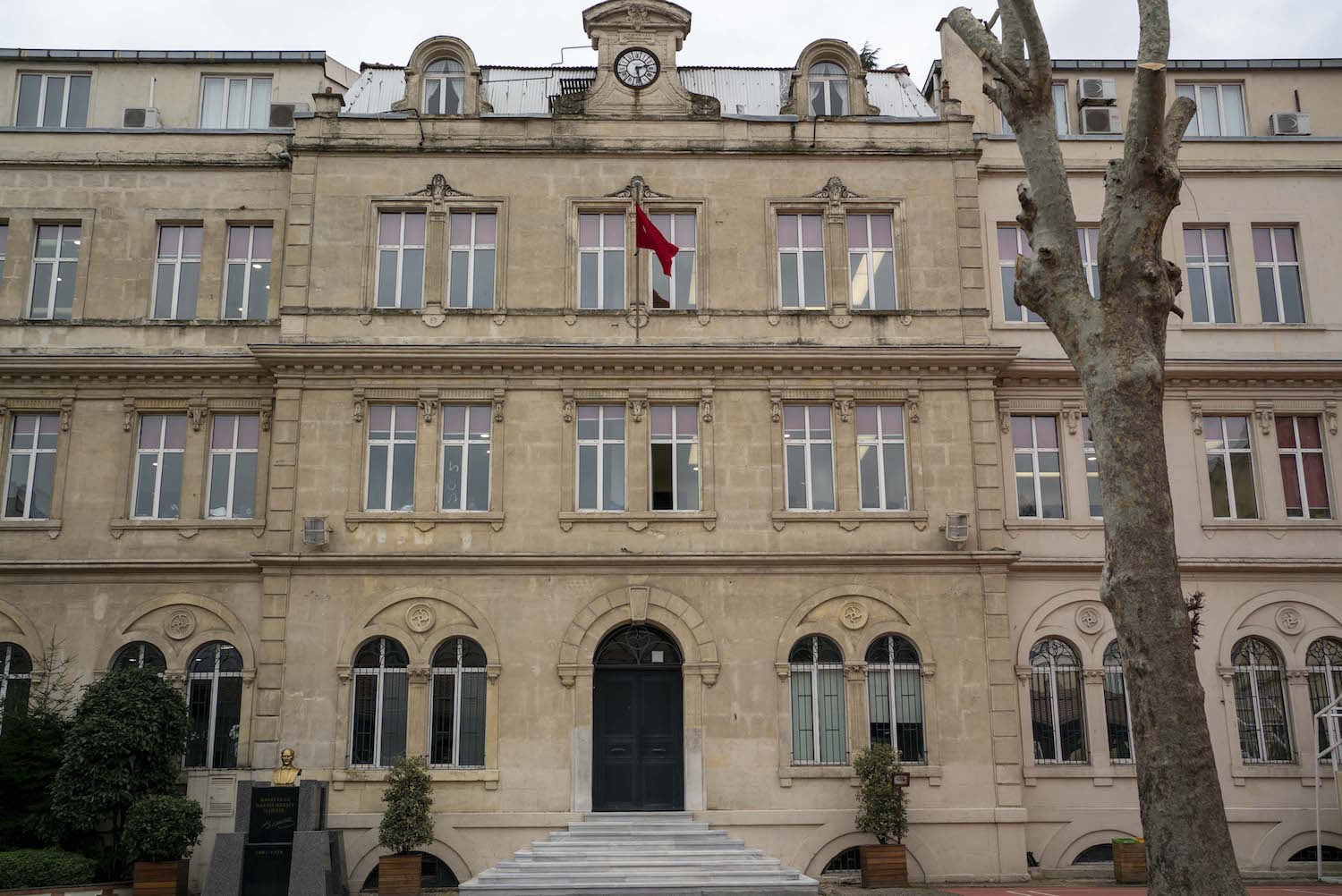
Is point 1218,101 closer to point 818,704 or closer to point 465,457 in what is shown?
point 818,704

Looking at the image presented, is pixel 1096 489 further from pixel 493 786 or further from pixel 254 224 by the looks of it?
pixel 254 224

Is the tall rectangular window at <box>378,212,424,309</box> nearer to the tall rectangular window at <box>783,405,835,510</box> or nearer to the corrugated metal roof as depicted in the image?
the corrugated metal roof

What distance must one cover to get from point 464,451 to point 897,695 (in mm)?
9143

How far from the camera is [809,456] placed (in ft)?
76.3

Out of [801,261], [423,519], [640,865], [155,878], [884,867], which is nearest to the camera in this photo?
[155,878]

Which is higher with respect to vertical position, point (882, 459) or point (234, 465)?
point (234, 465)

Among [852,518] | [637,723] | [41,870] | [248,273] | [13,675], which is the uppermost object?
[248,273]

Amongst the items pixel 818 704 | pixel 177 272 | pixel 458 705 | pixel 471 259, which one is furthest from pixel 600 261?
pixel 818 704

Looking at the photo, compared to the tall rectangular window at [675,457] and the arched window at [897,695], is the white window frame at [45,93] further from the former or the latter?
the arched window at [897,695]

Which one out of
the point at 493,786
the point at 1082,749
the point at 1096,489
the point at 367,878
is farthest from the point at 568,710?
the point at 1096,489

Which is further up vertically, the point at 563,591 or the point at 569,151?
the point at 569,151

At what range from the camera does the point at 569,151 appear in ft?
79.0

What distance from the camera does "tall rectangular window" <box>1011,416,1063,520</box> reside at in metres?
24.0

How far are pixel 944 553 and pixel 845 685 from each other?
9.92ft
